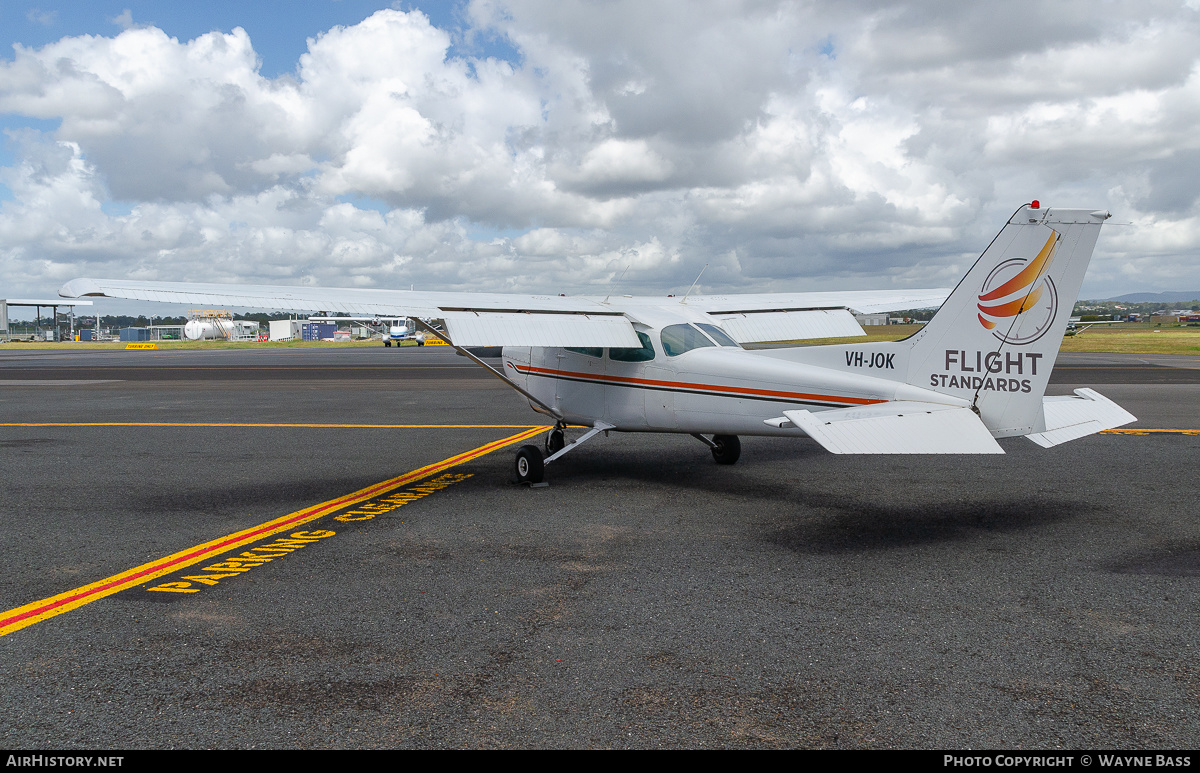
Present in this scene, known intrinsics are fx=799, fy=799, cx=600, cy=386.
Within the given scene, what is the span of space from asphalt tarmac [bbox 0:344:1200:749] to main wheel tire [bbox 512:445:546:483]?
249 millimetres

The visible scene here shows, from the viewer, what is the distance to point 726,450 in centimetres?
1120

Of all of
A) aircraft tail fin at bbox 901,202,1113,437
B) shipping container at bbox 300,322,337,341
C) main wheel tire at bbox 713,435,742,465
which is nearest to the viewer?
aircraft tail fin at bbox 901,202,1113,437

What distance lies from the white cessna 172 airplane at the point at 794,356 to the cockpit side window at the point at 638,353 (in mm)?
18

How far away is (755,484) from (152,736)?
7421 millimetres

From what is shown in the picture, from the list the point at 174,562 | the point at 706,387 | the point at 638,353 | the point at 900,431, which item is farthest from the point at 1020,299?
the point at 174,562

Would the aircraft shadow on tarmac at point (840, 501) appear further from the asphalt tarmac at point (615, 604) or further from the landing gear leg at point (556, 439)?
the landing gear leg at point (556, 439)

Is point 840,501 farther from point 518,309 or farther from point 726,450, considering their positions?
point 518,309

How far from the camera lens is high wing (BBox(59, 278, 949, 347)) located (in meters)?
9.18

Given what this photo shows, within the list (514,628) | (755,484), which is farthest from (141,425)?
(514,628)

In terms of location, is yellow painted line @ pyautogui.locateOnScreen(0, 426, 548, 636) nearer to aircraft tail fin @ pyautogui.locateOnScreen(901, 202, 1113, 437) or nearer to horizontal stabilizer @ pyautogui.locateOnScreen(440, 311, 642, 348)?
horizontal stabilizer @ pyautogui.locateOnScreen(440, 311, 642, 348)

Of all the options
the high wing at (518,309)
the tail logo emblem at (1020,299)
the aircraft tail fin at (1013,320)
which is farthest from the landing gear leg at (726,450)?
the tail logo emblem at (1020,299)

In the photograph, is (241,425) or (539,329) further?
(241,425)

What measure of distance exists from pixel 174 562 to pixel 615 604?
382 cm

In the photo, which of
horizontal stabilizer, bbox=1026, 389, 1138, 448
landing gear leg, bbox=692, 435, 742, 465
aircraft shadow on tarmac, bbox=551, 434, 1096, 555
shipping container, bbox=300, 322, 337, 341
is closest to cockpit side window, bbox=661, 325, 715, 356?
aircraft shadow on tarmac, bbox=551, 434, 1096, 555
